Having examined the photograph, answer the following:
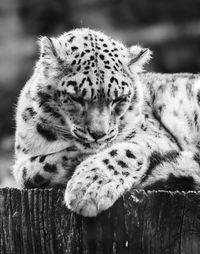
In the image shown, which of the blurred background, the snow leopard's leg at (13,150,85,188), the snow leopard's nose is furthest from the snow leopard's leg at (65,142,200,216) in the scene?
the blurred background

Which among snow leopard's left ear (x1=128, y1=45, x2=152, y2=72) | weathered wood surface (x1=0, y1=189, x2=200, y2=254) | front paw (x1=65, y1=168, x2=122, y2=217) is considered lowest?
weathered wood surface (x1=0, y1=189, x2=200, y2=254)

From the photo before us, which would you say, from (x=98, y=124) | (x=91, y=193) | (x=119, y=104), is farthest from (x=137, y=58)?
(x=91, y=193)

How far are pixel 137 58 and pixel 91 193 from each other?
170 cm

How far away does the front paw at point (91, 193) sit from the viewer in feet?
12.6

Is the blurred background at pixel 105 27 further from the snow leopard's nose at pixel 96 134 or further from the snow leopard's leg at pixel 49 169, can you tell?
the snow leopard's nose at pixel 96 134

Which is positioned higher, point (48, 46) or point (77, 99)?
point (48, 46)

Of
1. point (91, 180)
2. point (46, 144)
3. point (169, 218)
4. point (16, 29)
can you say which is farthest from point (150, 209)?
point (16, 29)

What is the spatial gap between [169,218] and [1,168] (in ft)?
18.4

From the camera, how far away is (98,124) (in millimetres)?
4836

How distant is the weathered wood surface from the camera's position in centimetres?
367

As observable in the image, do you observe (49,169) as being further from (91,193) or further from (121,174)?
(91,193)

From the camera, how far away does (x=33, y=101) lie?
5.27 m

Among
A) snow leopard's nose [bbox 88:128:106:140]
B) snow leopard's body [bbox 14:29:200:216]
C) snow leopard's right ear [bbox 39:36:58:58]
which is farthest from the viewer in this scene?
snow leopard's right ear [bbox 39:36:58:58]

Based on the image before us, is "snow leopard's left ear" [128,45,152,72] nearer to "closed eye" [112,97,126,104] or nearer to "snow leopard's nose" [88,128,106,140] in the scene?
"closed eye" [112,97,126,104]
